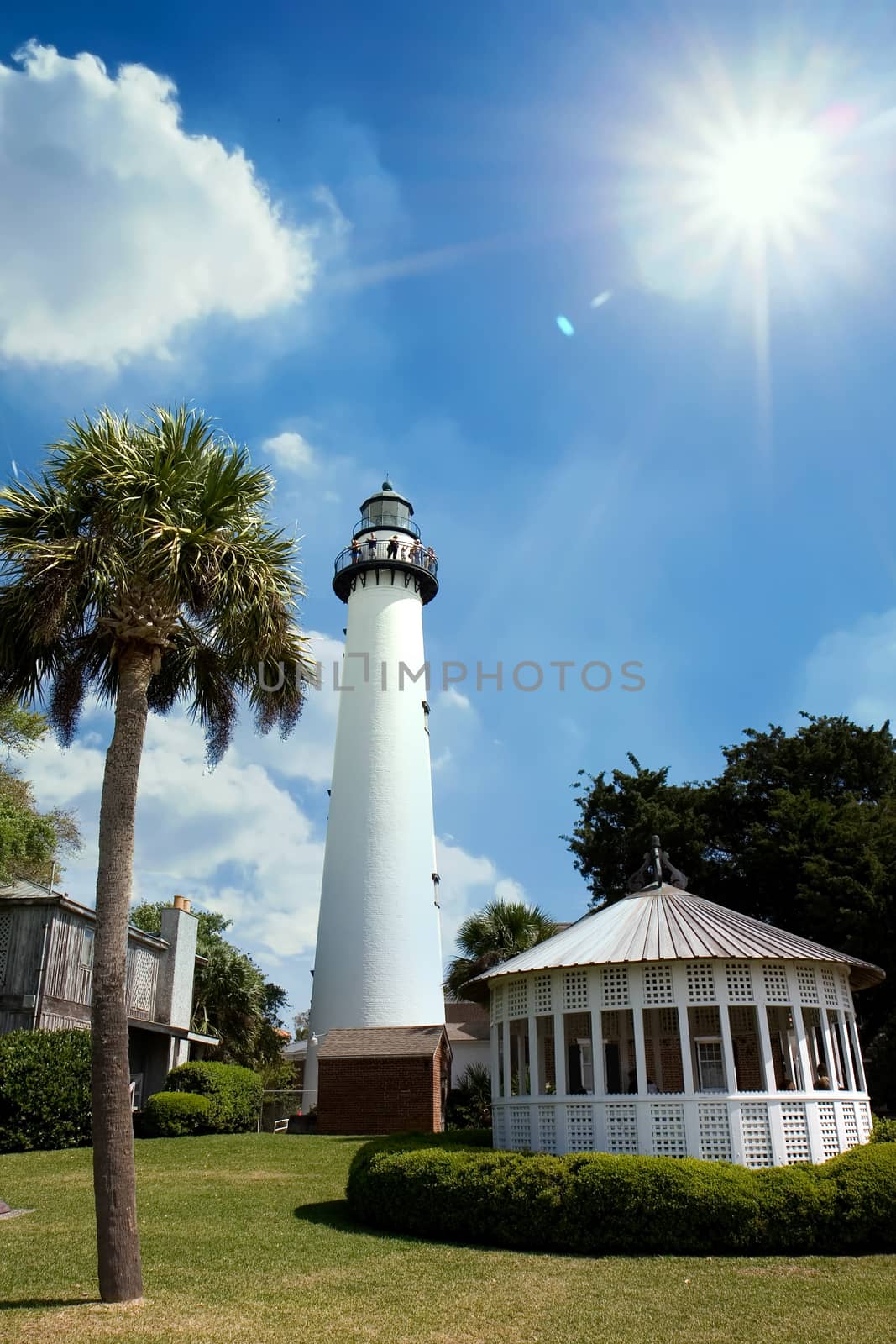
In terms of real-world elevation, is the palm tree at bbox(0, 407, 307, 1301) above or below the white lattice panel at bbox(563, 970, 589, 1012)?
above

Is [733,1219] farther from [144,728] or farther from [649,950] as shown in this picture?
[144,728]

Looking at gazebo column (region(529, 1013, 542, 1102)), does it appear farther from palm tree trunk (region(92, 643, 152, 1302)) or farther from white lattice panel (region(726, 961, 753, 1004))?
palm tree trunk (region(92, 643, 152, 1302))

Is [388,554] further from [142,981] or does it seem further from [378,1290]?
[378,1290]

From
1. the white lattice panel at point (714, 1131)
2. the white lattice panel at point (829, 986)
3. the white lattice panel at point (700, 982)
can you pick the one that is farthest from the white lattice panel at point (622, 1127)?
the white lattice panel at point (829, 986)

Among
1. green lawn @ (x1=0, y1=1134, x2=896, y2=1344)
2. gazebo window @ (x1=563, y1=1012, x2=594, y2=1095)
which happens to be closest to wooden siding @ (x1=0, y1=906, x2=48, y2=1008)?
green lawn @ (x1=0, y1=1134, x2=896, y2=1344)

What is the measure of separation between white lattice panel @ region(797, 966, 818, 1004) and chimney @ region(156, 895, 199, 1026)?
65.9 ft

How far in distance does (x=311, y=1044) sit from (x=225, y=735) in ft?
60.2

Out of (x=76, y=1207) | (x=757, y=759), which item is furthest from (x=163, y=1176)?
(x=757, y=759)

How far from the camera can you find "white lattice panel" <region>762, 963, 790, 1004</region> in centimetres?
1485

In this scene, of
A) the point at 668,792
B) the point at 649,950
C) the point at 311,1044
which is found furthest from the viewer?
the point at 668,792

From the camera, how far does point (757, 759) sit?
35.5 m

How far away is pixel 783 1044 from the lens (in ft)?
68.7

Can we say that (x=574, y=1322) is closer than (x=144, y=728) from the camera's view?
Yes

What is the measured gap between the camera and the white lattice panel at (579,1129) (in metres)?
14.4
